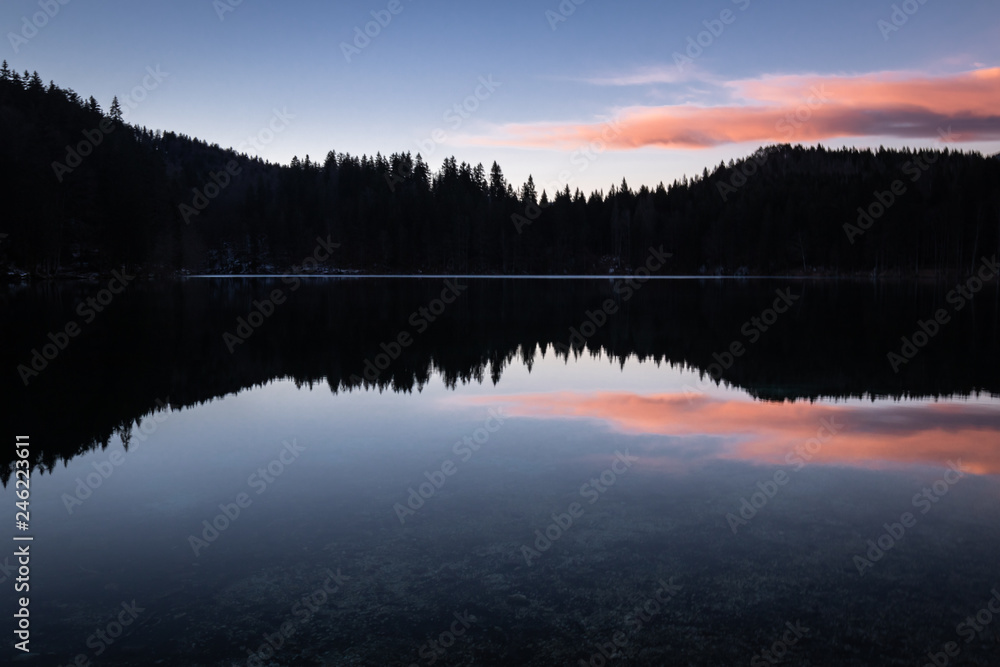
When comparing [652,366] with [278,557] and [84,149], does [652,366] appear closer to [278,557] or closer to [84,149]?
[278,557]

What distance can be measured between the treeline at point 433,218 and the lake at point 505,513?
7992 centimetres

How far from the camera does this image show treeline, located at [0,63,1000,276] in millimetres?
91562

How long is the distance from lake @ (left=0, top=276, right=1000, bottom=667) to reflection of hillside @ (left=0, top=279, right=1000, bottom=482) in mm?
211

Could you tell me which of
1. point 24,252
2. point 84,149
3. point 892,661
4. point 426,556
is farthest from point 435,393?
point 84,149

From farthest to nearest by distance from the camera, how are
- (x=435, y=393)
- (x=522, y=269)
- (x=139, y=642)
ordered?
(x=522, y=269) < (x=435, y=393) < (x=139, y=642)

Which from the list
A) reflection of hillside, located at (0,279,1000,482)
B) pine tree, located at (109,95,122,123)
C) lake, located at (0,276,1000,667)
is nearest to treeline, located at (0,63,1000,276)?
pine tree, located at (109,95,122,123)

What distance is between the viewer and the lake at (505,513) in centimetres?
602

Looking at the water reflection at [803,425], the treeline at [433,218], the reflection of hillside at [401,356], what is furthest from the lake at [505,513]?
the treeline at [433,218]

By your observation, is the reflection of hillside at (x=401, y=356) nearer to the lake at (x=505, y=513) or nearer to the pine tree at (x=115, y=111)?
the lake at (x=505, y=513)

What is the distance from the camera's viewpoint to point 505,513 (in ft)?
29.8

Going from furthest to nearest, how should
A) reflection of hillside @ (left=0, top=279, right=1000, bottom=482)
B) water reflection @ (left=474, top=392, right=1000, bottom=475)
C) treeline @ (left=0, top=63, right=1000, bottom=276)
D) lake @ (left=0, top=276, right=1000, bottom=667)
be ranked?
treeline @ (left=0, top=63, right=1000, bottom=276) < reflection of hillside @ (left=0, top=279, right=1000, bottom=482) < water reflection @ (left=474, top=392, right=1000, bottom=475) < lake @ (left=0, top=276, right=1000, bottom=667)

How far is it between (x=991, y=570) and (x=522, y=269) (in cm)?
15566

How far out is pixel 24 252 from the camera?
80.3m

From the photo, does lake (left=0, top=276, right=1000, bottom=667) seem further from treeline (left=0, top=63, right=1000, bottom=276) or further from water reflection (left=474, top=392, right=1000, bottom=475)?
treeline (left=0, top=63, right=1000, bottom=276)
